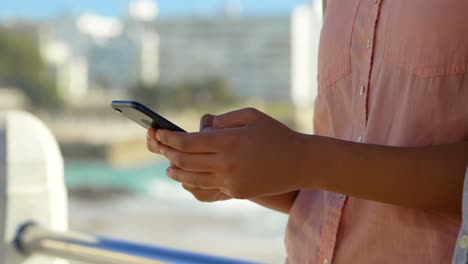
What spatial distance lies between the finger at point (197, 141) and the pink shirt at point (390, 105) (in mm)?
156

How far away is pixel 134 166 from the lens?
18297mm

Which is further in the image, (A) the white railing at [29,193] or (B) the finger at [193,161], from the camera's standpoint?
(A) the white railing at [29,193]

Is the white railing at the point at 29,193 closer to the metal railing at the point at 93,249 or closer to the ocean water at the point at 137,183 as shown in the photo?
the metal railing at the point at 93,249

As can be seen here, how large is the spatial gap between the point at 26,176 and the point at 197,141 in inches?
31.9

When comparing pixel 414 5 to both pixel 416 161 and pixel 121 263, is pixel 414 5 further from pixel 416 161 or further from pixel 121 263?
pixel 121 263

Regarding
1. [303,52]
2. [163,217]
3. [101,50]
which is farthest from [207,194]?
[101,50]

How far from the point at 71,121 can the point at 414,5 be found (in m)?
20.6

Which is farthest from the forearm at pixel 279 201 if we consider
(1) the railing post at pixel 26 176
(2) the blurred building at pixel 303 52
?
(2) the blurred building at pixel 303 52

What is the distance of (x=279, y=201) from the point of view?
2.24 feet

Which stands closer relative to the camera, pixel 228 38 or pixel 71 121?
pixel 71 121

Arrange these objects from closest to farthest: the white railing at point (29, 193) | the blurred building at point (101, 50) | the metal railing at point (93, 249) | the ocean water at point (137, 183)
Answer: the metal railing at point (93, 249) < the white railing at point (29, 193) < the ocean water at point (137, 183) < the blurred building at point (101, 50)

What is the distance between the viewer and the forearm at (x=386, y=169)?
0.46 m

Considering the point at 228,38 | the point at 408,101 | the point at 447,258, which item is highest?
the point at 408,101

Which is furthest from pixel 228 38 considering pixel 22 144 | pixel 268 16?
pixel 22 144
